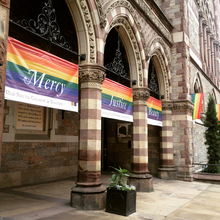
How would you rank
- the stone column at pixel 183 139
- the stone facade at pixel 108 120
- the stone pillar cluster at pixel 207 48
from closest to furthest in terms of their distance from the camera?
the stone facade at pixel 108 120, the stone column at pixel 183 139, the stone pillar cluster at pixel 207 48

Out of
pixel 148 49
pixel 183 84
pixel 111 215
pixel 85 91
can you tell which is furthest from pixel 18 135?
pixel 183 84

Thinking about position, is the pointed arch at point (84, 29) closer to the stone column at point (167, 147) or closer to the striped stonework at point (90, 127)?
the striped stonework at point (90, 127)

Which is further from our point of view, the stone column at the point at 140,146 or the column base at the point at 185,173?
the column base at the point at 185,173

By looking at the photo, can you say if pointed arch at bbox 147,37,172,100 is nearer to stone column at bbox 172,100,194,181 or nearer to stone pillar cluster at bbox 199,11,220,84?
stone column at bbox 172,100,194,181

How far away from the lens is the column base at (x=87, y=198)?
579 centimetres

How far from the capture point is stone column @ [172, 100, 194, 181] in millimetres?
12117

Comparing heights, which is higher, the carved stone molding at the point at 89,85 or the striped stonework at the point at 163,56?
the striped stonework at the point at 163,56

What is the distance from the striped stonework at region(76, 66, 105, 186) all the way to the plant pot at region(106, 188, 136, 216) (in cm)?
50

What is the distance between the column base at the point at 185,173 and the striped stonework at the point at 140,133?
3.90 meters

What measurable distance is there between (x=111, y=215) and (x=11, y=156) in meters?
4.31

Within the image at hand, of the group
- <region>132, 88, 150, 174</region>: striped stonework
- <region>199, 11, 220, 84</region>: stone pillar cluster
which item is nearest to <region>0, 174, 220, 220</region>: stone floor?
<region>132, 88, 150, 174</region>: striped stonework

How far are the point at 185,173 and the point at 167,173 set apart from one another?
3.17 ft

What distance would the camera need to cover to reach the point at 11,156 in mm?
8188

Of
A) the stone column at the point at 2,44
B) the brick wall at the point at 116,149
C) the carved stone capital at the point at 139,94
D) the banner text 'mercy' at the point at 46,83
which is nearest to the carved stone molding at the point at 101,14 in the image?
the banner text 'mercy' at the point at 46,83
